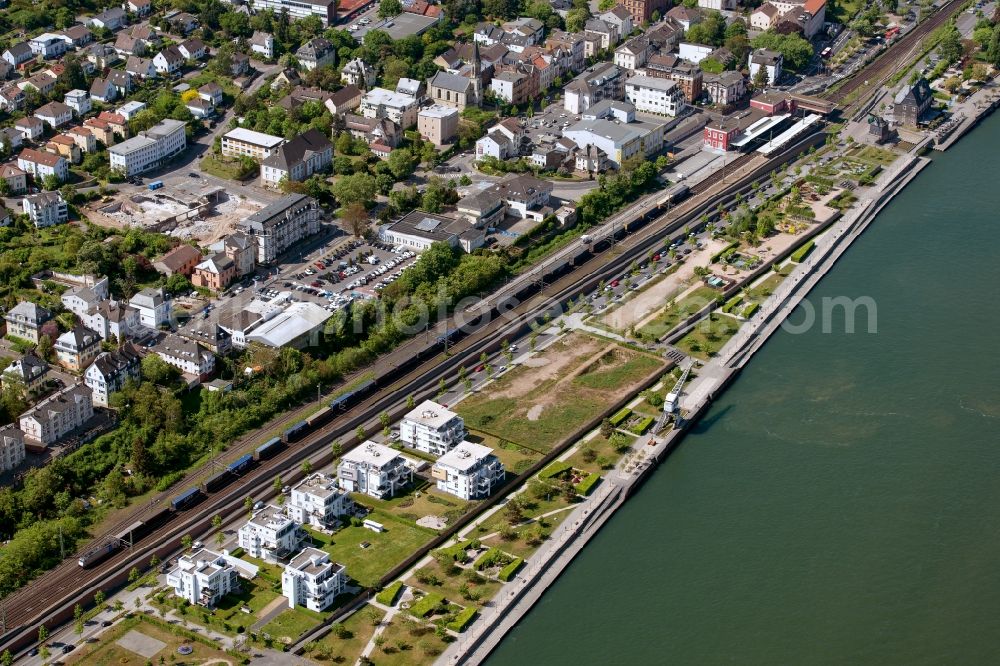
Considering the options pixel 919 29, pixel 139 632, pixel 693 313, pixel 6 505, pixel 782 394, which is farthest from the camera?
pixel 919 29

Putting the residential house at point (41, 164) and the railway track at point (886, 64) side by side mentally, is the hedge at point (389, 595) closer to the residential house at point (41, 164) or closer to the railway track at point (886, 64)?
the residential house at point (41, 164)

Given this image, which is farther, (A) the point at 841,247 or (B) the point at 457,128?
(B) the point at 457,128

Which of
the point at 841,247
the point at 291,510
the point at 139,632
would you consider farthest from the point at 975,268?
the point at 139,632

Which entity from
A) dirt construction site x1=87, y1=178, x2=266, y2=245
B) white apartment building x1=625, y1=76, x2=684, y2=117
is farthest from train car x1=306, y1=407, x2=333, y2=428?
white apartment building x1=625, y1=76, x2=684, y2=117

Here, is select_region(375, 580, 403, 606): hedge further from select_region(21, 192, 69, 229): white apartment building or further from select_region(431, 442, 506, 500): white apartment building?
select_region(21, 192, 69, 229): white apartment building

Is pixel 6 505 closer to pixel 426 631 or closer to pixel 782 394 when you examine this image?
pixel 426 631

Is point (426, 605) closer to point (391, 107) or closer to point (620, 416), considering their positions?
point (620, 416)

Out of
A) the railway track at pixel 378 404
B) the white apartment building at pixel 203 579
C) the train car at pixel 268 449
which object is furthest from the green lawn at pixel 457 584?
the train car at pixel 268 449
